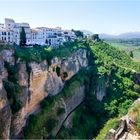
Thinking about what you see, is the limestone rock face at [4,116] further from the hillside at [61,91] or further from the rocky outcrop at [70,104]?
the rocky outcrop at [70,104]

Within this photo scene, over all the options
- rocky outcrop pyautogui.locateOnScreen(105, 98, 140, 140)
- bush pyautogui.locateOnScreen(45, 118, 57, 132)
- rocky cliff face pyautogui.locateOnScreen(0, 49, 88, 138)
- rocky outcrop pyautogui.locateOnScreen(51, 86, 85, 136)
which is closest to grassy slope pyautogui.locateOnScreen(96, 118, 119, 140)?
rocky outcrop pyautogui.locateOnScreen(51, 86, 85, 136)

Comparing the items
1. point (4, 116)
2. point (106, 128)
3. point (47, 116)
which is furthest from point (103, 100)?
point (4, 116)

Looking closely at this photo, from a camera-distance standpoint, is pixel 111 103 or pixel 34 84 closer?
pixel 34 84

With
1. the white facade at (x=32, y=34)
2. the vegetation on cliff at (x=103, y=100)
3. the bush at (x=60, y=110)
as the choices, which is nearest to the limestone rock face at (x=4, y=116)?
the vegetation on cliff at (x=103, y=100)

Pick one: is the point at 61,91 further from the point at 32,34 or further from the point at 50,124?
the point at 32,34

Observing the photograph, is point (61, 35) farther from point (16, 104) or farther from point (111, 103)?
point (16, 104)

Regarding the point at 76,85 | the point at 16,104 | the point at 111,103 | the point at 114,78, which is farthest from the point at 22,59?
the point at 114,78
